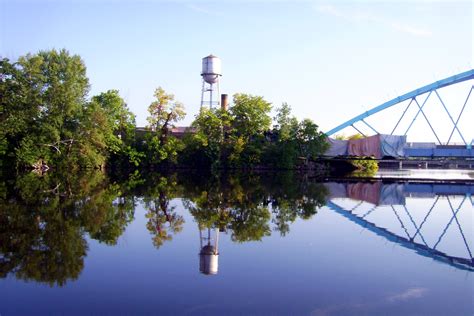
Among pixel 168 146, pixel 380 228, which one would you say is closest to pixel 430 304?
pixel 380 228

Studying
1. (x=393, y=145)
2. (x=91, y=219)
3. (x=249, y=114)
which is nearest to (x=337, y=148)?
(x=393, y=145)

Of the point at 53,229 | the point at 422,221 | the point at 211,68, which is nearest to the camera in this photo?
the point at 53,229

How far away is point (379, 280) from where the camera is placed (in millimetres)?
9438

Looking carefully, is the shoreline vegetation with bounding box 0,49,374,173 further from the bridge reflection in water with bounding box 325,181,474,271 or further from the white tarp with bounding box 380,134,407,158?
the bridge reflection in water with bounding box 325,181,474,271

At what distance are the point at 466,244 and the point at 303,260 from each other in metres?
5.64

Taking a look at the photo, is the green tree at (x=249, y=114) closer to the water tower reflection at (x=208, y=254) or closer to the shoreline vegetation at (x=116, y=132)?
the shoreline vegetation at (x=116, y=132)

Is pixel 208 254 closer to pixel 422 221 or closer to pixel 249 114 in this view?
pixel 422 221

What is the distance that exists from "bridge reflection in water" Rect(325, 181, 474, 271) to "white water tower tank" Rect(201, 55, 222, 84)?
47844 millimetres

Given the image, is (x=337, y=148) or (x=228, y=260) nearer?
(x=228, y=260)

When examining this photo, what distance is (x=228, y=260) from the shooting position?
10891 millimetres

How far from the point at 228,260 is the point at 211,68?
207 feet

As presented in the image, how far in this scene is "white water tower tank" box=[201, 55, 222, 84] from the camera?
71.9 meters

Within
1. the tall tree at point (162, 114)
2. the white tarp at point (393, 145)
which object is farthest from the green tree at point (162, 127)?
the white tarp at point (393, 145)

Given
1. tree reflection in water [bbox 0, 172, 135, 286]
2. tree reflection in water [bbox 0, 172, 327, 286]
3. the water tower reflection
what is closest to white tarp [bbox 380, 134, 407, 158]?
tree reflection in water [bbox 0, 172, 327, 286]
